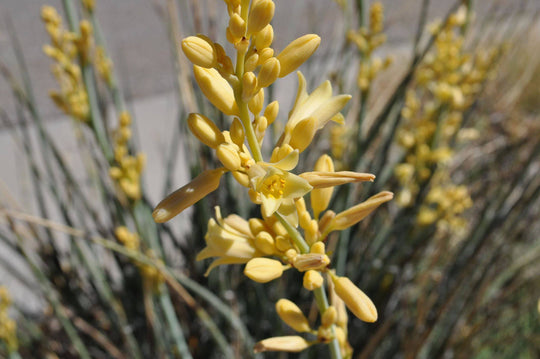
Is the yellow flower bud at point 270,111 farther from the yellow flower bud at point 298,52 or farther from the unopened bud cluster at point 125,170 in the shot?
the unopened bud cluster at point 125,170

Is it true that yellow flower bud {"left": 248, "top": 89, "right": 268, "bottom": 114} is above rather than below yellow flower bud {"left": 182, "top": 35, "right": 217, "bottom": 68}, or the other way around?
below

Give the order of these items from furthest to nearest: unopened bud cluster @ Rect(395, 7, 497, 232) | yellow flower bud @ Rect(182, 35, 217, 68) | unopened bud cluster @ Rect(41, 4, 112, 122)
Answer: unopened bud cluster @ Rect(395, 7, 497, 232), unopened bud cluster @ Rect(41, 4, 112, 122), yellow flower bud @ Rect(182, 35, 217, 68)

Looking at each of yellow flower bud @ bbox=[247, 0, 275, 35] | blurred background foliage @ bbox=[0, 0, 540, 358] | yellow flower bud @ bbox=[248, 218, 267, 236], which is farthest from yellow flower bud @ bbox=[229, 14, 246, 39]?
blurred background foliage @ bbox=[0, 0, 540, 358]

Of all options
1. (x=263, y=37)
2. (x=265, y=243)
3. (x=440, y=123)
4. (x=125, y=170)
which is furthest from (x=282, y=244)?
(x=440, y=123)

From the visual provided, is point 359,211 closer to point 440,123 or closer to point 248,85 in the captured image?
point 248,85

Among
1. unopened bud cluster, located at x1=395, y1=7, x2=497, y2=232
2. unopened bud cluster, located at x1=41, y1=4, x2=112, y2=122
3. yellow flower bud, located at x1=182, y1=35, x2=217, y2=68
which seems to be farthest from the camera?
unopened bud cluster, located at x1=395, y1=7, x2=497, y2=232

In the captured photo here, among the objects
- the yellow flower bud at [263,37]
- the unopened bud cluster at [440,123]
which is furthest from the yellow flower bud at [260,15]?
the unopened bud cluster at [440,123]

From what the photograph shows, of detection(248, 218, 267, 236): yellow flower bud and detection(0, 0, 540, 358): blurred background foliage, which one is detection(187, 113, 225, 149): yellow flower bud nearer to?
detection(248, 218, 267, 236): yellow flower bud
